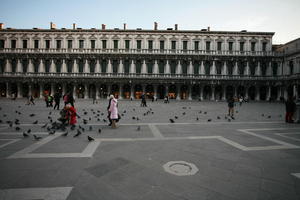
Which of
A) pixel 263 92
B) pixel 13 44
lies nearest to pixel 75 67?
pixel 13 44

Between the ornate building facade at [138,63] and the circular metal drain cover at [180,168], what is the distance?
28498 mm

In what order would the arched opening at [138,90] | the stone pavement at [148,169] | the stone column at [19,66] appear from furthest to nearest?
the arched opening at [138,90]
the stone column at [19,66]
the stone pavement at [148,169]

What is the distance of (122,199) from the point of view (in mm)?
2328

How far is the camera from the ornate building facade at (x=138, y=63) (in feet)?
105

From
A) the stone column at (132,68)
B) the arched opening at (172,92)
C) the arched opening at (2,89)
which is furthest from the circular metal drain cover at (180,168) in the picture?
the arched opening at (2,89)

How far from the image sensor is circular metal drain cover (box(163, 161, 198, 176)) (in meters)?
3.11

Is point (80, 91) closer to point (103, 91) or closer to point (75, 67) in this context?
point (103, 91)

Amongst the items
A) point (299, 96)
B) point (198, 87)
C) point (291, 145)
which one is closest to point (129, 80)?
point (198, 87)

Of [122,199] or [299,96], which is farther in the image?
[299,96]

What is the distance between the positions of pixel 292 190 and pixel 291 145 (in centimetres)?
304

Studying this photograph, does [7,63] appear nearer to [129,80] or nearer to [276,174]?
[129,80]

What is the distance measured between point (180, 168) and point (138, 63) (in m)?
30.5

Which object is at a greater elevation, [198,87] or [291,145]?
[198,87]

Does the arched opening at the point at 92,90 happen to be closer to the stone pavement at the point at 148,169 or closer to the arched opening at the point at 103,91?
the arched opening at the point at 103,91
